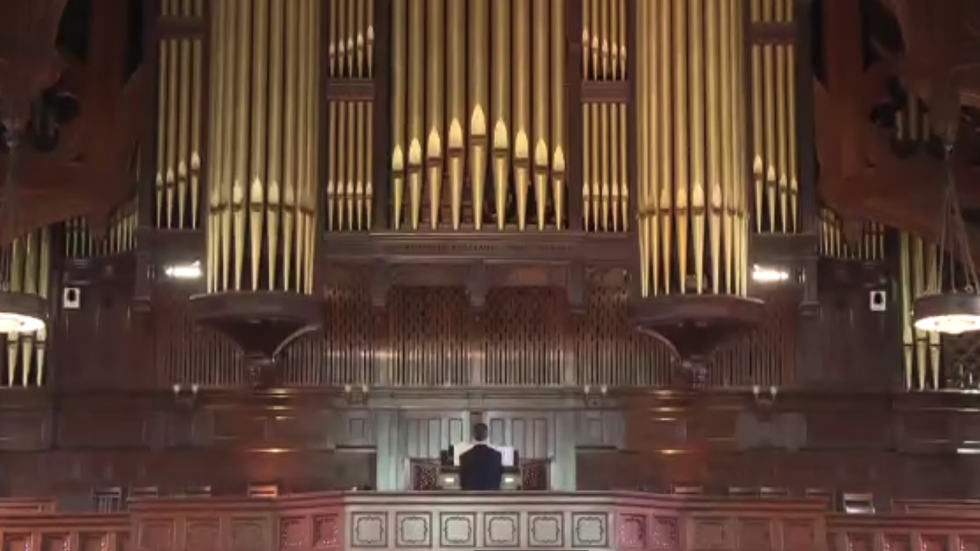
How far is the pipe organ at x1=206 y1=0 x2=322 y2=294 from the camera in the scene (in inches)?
686

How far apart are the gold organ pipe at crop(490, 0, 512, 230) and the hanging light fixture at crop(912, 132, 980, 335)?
3.76 metres

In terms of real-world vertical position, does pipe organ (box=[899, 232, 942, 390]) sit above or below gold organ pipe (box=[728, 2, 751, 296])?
below

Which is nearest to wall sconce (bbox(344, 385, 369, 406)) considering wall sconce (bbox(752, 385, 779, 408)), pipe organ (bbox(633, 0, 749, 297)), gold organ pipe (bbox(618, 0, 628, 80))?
pipe organ (bbox(633, 0, 749, 297))

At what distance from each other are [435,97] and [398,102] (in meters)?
0.34

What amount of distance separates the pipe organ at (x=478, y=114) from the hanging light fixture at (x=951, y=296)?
339 cm

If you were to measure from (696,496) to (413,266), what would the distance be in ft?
10.9

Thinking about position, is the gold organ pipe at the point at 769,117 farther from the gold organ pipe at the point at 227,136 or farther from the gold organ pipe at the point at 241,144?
the gold organ pipe at the point at 227,136

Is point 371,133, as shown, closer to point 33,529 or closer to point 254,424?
point 254,424

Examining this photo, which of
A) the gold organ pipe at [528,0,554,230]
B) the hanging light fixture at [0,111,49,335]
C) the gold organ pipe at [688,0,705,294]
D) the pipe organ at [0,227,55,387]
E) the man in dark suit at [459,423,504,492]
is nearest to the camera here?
the hanging light fixture at [0,111,49,335]

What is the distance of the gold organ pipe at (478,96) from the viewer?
698 inches

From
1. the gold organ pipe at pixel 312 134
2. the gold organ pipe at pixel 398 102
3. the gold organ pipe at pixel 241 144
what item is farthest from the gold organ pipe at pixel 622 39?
the gold organ pipe at pixel 241 144

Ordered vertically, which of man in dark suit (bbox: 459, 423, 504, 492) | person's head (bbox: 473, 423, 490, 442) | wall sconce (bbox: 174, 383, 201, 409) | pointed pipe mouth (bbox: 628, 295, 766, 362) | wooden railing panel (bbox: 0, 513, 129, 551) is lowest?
wooden railing panel (bbox: 0, 513, 129, 551)

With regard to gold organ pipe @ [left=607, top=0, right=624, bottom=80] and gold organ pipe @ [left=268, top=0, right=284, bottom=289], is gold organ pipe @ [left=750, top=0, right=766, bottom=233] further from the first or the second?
gold organ pipe @ [left=268, top=0, right=284, bottom=289]

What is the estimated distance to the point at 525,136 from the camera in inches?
701
